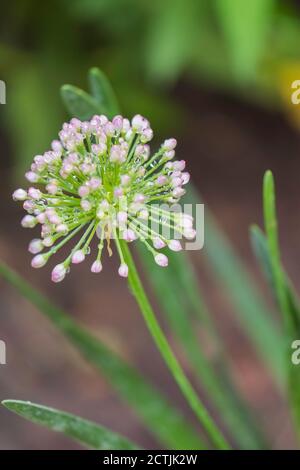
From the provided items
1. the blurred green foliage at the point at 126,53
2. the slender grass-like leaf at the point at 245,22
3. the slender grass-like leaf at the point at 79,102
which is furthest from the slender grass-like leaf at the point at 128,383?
the blurred green foliage at the point at 126,53

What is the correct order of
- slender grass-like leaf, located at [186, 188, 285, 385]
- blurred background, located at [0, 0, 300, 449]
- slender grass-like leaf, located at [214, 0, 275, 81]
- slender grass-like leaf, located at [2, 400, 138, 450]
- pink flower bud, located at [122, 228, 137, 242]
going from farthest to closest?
1. blurred background, located at [0, 0, 300, 449]
2. slender grass-like leaf, located at [214, 0, 275, 81]
3. slender grass-like leaf, located at [186, 188, 285, 385]
4. slender grass-like leaf, located at [2, 400, 138, 450]
5. pink flower bud, located at [122, 228, 137, 242]

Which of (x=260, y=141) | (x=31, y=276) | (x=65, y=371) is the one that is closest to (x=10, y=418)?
(x=65, y=371)

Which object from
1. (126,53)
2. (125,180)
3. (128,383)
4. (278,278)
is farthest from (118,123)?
(126,53)

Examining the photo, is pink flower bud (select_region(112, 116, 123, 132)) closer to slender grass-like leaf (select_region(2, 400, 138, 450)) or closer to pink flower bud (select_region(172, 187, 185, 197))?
pink flower bud (select_region(172, 187, 185, 197))

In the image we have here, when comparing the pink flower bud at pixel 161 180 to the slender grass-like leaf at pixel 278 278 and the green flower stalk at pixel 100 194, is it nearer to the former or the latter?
the green flower stalk at pixel 100 194

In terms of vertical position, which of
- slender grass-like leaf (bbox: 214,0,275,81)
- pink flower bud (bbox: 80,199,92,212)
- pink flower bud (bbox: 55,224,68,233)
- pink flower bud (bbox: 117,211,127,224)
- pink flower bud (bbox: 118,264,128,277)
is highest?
slender grass-like leaf (bbox: 214,0,275,81)

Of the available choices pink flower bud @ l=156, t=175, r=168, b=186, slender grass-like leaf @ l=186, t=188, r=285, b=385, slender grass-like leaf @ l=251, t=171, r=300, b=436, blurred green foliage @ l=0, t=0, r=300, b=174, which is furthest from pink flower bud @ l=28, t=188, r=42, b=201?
blurred green foliage @ l=0, t=0, r=300, b=174
